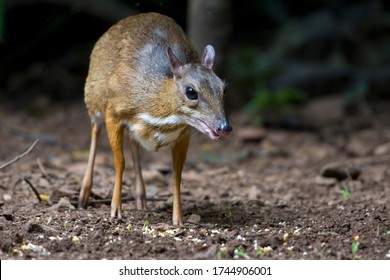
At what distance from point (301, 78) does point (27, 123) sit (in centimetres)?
483

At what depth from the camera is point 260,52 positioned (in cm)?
1420

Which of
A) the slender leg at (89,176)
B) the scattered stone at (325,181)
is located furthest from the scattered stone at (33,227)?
the scattered stone at (325,181)

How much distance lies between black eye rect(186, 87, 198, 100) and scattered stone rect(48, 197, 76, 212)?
1.51 meters

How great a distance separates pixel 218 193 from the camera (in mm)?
7980

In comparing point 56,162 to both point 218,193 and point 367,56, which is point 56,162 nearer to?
point 218,193

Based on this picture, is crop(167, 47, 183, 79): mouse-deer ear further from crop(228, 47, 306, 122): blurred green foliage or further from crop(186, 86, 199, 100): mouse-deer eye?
crop(228, 47, 306, 122): blurred green foliage

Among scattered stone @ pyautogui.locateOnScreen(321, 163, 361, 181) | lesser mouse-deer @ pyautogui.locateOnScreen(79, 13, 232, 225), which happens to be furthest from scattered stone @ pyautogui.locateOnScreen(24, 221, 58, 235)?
scattered stone @ pyautogui.locateOnScreen(321, 163, 361, 181)

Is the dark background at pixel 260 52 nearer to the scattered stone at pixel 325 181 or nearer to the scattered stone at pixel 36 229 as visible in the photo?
the scattered stone at pixel 325 181

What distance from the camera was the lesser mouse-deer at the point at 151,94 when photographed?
19.7 ft

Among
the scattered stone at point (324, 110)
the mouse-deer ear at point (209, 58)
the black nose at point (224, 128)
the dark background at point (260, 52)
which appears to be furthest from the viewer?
the dark background at point (260, 52)

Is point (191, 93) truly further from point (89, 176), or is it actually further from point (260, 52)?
point (260, 52)

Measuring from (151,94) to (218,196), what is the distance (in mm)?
1835
